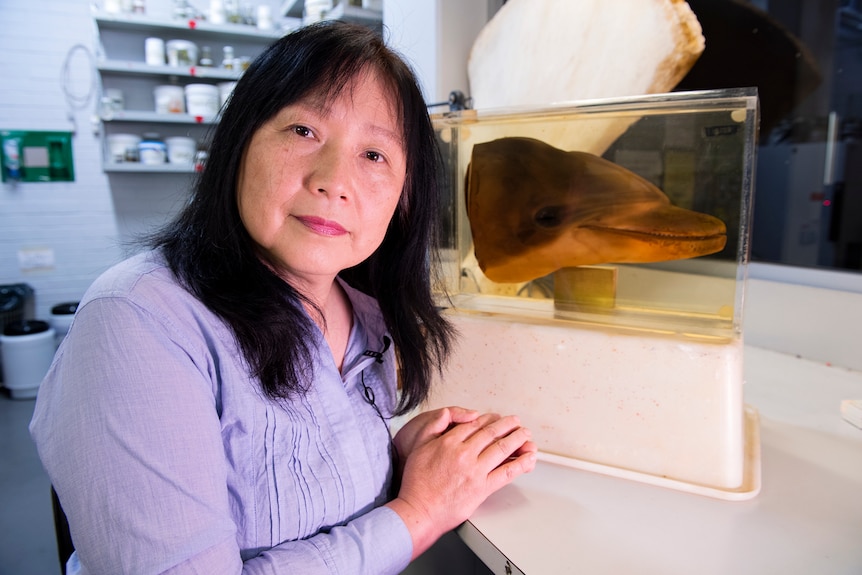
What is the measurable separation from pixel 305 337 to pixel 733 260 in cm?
65

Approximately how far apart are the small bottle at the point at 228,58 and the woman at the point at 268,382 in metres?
2.88

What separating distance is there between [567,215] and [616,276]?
143mm

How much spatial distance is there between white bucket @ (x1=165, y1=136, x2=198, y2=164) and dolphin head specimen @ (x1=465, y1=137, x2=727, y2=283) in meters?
2.78

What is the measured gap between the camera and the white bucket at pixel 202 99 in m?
3.09

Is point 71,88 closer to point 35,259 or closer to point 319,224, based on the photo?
point 35,259

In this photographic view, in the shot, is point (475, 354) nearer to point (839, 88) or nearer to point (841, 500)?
point (841, 500)

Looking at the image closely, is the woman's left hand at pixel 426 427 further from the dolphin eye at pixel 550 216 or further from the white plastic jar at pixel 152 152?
the white plastic jar at pixel 152 152

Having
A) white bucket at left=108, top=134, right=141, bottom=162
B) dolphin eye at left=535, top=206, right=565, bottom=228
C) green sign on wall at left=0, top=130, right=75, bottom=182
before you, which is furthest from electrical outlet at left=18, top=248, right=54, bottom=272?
dolphin eye at left=535, top=206, right=565, bottom=228

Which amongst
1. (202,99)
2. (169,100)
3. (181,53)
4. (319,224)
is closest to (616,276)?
(319,224)

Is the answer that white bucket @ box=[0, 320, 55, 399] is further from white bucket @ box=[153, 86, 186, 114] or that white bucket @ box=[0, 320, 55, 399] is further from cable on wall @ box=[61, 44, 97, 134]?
white bucket @ box=[153, 86, 186, 114]

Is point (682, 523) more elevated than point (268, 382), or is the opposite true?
point (268, 382)

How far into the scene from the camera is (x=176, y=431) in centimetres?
52

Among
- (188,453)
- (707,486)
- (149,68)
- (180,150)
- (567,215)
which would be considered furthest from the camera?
(180,150)

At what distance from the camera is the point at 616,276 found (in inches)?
36.1
